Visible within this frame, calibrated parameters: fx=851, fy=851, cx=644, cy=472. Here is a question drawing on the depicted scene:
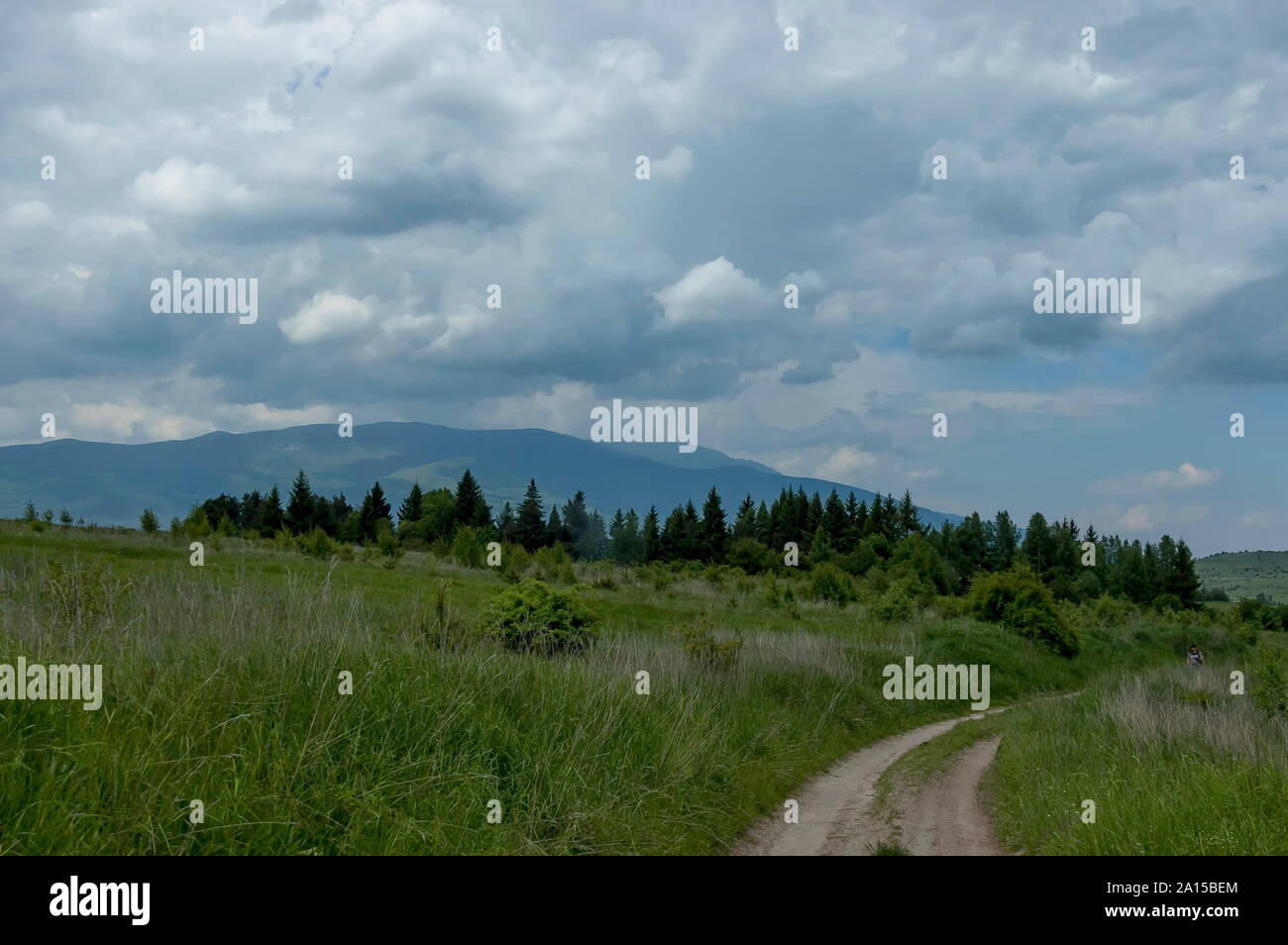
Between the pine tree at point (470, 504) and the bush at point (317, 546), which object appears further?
the pine tree at point (470, 504)

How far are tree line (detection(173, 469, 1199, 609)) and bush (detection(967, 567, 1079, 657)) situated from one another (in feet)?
153

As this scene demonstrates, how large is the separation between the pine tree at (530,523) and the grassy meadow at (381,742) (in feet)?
242

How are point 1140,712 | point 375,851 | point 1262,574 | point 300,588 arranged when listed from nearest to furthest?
point 375,851 < point 300,588 < point 1140,712 < point 1262,574

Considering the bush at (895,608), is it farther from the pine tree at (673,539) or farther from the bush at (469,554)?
the pine tree at (673,539)

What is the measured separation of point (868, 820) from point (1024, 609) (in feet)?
70.1

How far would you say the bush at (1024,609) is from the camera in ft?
88.8

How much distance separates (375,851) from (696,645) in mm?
8433

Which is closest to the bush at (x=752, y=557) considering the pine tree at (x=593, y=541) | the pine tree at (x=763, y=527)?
the pine tree at (x=763, y=527)

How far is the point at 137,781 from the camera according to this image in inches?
191

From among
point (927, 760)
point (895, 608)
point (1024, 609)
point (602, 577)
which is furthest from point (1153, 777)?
point (602, 577)

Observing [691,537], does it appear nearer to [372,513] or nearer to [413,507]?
[413,507]

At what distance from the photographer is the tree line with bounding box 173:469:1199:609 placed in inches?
3209
